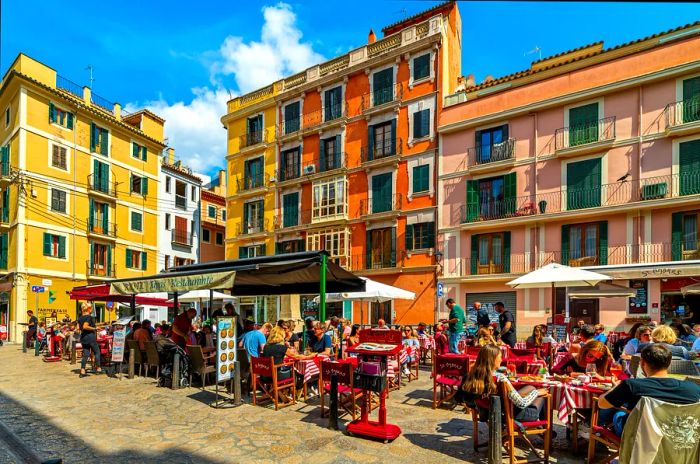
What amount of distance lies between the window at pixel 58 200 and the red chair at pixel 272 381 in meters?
27.4

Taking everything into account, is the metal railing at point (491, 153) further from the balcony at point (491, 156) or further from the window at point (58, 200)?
the window at point (58, 200)

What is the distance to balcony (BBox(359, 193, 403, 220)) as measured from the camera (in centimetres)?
2550

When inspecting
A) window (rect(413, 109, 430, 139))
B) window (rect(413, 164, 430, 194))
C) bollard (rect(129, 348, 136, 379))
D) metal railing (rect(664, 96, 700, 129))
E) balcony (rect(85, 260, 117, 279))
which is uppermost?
window (rect(413, 109, 430, 139))

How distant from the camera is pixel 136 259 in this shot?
114 feet

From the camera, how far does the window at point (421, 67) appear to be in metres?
24.9

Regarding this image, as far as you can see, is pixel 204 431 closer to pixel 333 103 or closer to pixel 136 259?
pixel 333 103

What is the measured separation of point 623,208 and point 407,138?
11.5 metres

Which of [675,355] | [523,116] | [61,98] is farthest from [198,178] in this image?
[675,355]

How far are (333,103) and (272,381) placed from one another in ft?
78.2

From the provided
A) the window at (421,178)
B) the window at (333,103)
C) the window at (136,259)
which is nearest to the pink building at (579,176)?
the window at (421,178)

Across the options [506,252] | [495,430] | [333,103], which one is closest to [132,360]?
[495,430]

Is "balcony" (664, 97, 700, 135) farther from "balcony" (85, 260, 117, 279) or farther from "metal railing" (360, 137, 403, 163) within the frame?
"balcony" (85, 260, 117, 279)

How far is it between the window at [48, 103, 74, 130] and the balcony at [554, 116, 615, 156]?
30.2m

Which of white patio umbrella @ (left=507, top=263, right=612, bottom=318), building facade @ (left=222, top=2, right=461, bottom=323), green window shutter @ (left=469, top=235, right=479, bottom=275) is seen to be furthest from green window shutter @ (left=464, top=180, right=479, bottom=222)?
white patio umbrella @ (left=507, top=263, right=612, bottom=318)
